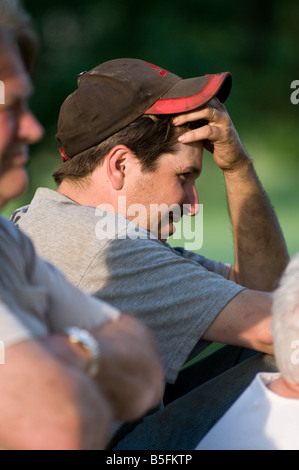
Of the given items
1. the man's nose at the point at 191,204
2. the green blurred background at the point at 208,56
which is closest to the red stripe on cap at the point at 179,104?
the man's nose at the point at 191,204

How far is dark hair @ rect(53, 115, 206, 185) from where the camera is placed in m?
1.98

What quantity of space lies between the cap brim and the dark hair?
0.04 meters

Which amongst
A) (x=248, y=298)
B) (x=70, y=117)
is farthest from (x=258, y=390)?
(x=70, y=117)

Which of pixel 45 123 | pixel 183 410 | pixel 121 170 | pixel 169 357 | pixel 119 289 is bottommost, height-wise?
pixel 45 123

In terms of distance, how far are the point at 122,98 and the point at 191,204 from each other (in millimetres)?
424

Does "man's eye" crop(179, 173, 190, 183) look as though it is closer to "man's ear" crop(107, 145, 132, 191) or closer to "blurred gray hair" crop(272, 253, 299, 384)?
"man's ear" crop(107, 145, 132, 191)

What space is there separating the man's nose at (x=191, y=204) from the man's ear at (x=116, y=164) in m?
0.26

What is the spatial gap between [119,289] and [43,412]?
2.68 feet

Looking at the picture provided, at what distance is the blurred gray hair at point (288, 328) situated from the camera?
1.31 metres

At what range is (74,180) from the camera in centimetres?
206

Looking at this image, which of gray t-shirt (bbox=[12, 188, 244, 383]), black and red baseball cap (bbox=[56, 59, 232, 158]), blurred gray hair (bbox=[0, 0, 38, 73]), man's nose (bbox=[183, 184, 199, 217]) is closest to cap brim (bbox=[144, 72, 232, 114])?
black and red baseball cap (bbox=[56, 59, 232, 158])

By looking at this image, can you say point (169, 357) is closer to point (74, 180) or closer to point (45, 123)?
point (74, 180)

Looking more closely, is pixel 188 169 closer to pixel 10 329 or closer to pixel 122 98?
pixel 122 98

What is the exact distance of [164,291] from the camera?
1.59 metres
